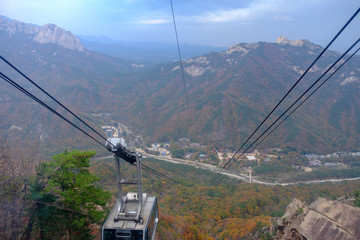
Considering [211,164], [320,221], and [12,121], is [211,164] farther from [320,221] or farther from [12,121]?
[12,121]

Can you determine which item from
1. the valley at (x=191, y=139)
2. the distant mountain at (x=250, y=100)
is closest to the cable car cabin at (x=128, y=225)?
the valley at (x=191, y=139)

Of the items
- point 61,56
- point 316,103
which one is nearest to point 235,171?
point 316,103

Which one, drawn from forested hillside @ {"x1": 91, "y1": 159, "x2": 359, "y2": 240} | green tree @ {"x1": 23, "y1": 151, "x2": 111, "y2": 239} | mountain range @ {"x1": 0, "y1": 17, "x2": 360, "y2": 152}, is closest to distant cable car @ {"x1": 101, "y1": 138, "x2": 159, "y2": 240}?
green tree @ {"x1": 23, "y1": 151, "x2": 111, "y2": 239}

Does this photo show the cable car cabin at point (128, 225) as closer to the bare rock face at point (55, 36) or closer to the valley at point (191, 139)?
the valley at point (191, 139)

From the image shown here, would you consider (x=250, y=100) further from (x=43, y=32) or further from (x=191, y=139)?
(x=43, y=32)

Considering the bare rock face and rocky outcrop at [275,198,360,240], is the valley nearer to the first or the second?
rocky outcrop at [275,198,360,240]
